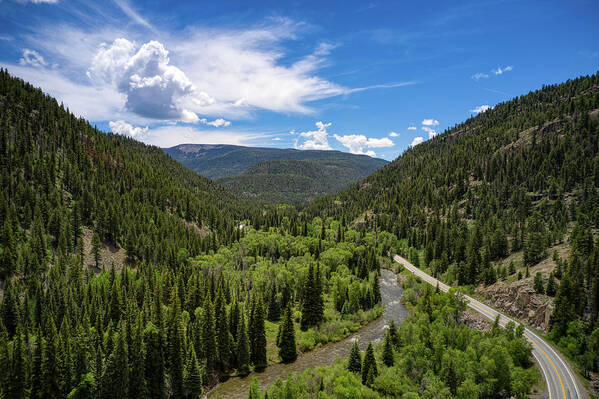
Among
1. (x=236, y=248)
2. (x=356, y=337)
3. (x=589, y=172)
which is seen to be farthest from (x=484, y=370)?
(x=589, y=172)

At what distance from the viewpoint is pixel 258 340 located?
7012cm

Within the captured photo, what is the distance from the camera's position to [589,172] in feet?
463

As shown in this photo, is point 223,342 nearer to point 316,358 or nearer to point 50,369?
point 316,358

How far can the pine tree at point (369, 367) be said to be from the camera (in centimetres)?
5419

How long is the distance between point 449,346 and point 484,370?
10743mm

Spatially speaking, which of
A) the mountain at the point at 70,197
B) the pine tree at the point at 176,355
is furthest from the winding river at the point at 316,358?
the mountain at the point at 70,197

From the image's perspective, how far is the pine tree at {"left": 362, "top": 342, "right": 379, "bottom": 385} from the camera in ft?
178

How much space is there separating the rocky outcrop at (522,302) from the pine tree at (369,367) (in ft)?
148

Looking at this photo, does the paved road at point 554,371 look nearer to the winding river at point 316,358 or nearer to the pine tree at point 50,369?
the winding river at point 316,358

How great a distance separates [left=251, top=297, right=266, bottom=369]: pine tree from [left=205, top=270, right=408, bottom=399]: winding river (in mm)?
2575

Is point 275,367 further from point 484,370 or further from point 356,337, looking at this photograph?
point 484,370

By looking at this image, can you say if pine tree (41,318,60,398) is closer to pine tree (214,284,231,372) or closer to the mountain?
pine tree (214,284,231,372)

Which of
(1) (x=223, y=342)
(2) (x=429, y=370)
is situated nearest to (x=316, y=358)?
(1) (x=223, y=342)

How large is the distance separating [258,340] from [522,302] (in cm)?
7041
